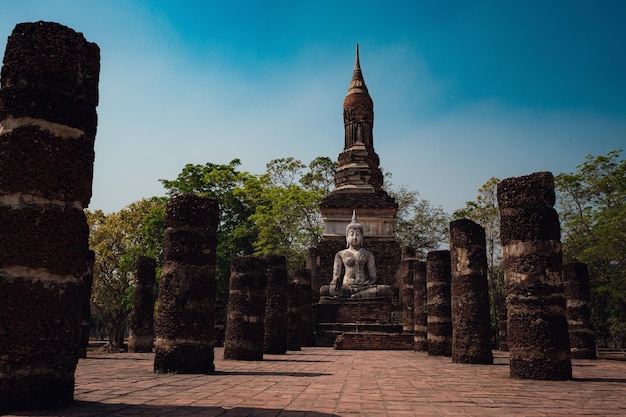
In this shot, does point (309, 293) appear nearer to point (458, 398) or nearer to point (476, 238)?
point (476, 238)

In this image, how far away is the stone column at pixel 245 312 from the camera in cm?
1277

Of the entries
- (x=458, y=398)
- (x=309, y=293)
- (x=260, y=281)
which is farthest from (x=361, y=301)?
(x=458, y=398)

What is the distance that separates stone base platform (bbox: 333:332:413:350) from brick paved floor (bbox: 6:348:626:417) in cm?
1118

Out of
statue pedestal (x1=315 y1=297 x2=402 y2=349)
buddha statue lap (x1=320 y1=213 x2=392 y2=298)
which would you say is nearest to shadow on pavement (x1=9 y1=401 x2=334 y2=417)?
statue pedestal (x1=315 y1=297 x2=402 y2=349)

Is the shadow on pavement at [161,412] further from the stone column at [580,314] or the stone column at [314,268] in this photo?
the stone column at [314,268]

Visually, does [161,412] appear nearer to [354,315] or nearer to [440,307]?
[440,307]

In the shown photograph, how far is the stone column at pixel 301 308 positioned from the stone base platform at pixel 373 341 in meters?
1.59

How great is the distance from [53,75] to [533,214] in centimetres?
747

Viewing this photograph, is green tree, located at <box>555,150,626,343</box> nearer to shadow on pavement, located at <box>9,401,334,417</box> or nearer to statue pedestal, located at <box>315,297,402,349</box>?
statue pedestal, located at <box>315,297,402,349</box>

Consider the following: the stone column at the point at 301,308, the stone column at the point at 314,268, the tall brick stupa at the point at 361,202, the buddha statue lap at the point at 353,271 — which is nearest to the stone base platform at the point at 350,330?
the stone column at the point at 301,308

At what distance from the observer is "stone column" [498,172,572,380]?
8.97 m

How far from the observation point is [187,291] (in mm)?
9516

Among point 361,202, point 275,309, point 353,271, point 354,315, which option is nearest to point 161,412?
point 275,309

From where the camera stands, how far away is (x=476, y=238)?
13.0 meters
